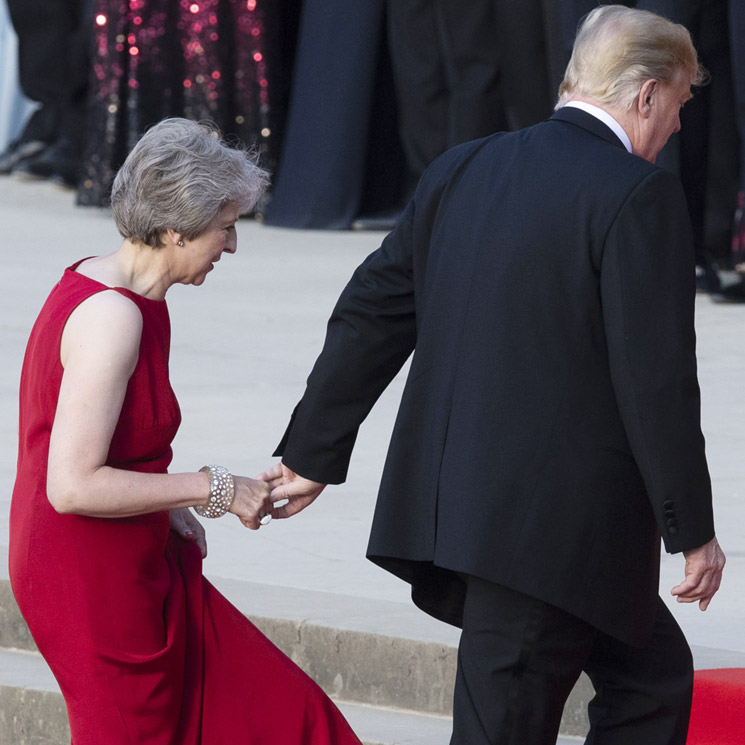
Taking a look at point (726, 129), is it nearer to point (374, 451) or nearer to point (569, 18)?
point (569, 18)

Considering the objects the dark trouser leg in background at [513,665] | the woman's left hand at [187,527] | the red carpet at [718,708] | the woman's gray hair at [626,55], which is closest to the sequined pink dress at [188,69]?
the red carpet at [718,708]

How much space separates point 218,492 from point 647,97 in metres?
0.87

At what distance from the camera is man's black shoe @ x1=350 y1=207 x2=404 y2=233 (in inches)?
426

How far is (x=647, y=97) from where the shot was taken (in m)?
2.59

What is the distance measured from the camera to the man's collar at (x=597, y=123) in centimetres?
261

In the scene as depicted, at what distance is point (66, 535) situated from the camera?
2.62 meters

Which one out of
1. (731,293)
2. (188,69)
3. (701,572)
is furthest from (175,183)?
(188,69)

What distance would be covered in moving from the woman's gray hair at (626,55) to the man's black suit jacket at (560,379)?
56mm

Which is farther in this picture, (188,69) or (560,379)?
(188,69)

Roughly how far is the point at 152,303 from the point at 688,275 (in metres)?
Result: 0.80

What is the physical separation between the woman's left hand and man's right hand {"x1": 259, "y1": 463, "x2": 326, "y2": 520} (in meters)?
0.16

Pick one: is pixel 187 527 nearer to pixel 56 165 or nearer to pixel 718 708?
pixel 718 708

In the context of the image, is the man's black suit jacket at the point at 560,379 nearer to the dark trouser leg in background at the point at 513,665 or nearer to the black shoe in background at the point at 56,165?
the dark trouser leg in background at the point at 513,665

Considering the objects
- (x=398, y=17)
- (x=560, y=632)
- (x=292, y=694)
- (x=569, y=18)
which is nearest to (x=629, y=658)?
(x=560, y=632)
